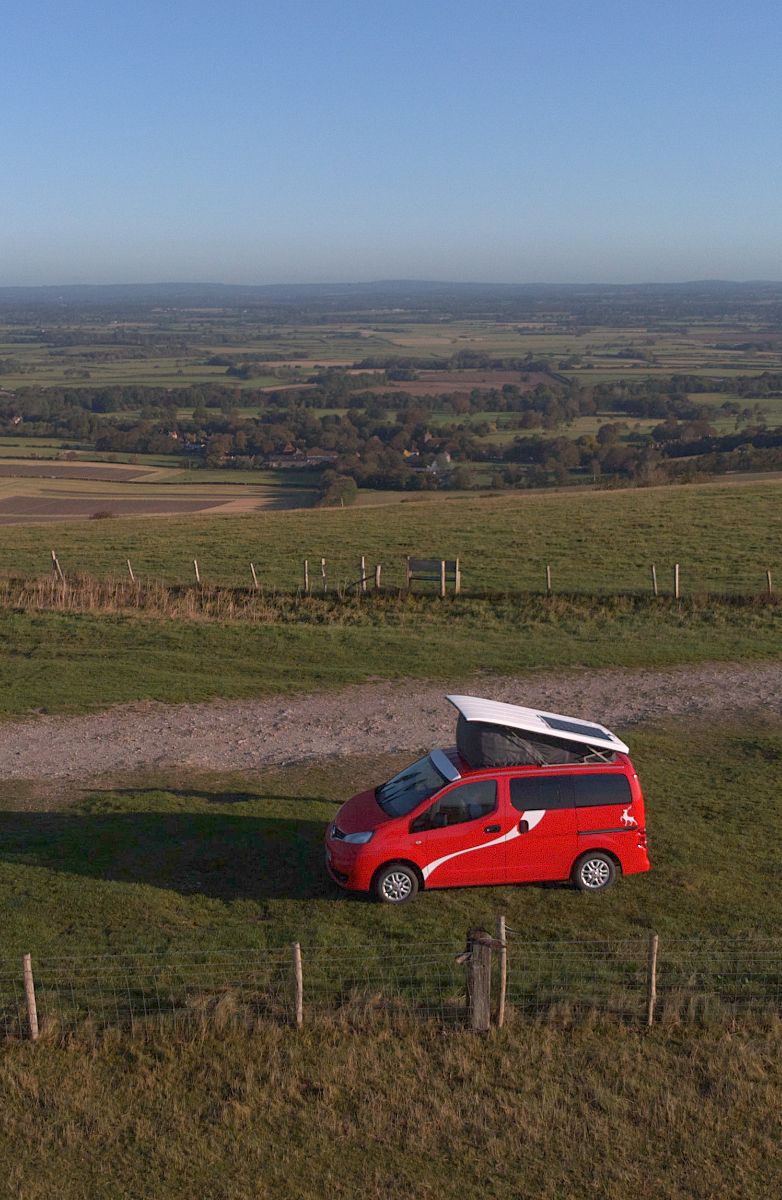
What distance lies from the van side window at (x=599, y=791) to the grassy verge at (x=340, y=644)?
9.87 metres

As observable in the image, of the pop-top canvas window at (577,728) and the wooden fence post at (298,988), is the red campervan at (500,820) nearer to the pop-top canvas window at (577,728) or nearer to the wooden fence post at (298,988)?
the pop-top canvas window at (577,728)

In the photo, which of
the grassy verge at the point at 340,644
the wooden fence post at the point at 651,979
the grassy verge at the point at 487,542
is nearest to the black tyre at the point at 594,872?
the wooden fence post at the point at 651,979

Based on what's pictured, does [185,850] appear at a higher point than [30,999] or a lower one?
lower

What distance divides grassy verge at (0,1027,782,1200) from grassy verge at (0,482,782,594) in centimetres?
2168

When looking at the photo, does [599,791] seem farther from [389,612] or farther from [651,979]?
[389,612]

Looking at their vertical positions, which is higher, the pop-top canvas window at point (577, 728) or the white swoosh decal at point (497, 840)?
the pop-top canvas window at point (577, 728)

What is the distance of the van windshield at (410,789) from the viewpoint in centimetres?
1228

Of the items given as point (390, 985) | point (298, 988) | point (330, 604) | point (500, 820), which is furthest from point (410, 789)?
point (330, 604)

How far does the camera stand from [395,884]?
11961 millimetres

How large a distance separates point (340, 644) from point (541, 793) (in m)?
12.8

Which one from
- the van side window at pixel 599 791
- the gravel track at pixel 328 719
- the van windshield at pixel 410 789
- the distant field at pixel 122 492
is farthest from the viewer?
the distant field at pixel 122 492

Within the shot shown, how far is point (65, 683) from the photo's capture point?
2162cm

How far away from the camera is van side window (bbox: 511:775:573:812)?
12.3 m

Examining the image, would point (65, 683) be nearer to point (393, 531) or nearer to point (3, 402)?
point (393, 531)
